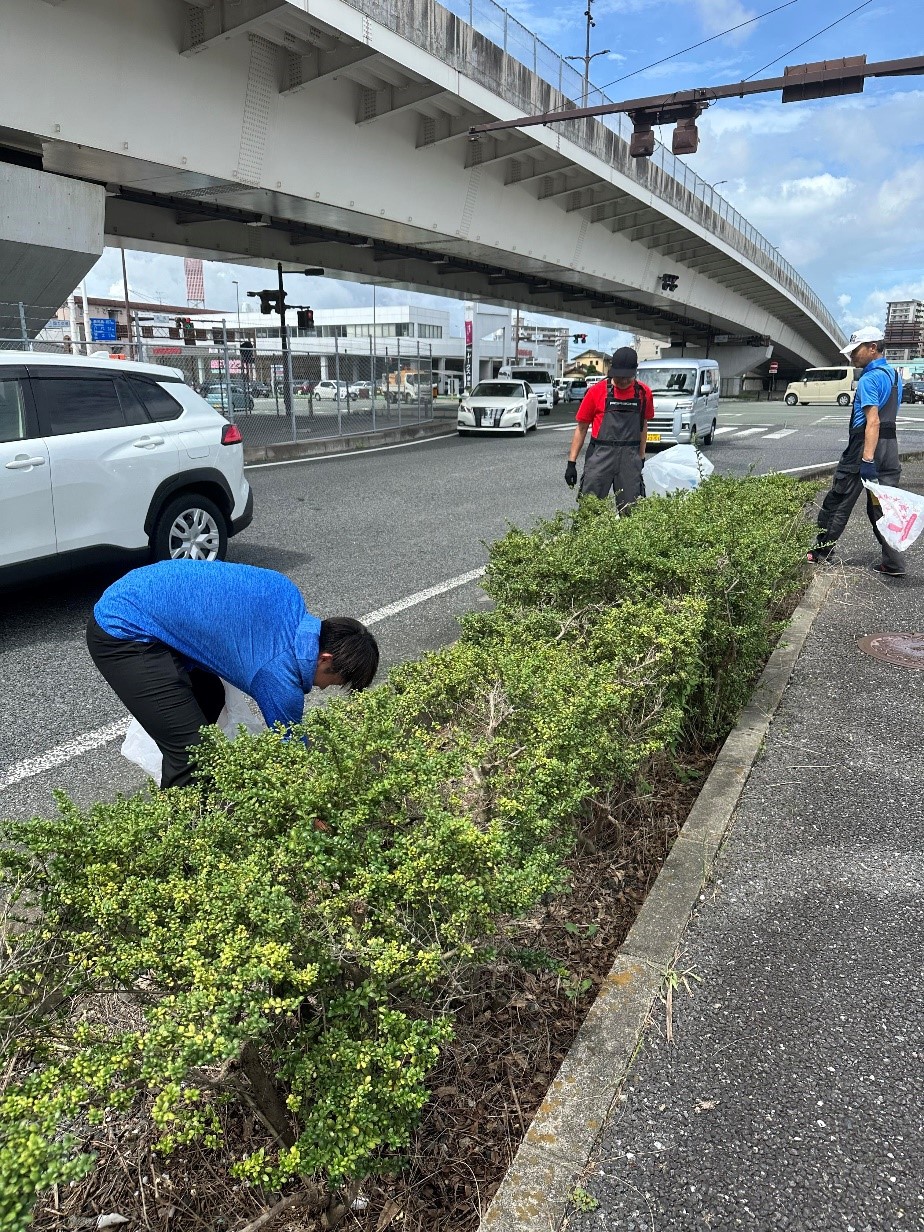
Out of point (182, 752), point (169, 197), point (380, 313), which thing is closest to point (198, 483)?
point (182, 752)

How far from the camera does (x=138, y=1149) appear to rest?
1894mm

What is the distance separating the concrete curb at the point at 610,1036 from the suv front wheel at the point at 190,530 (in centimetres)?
429

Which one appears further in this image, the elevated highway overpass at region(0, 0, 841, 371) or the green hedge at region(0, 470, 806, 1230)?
the elevated highway overpass at region(0, 0, 841, 371)

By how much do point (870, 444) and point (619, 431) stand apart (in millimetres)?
2004

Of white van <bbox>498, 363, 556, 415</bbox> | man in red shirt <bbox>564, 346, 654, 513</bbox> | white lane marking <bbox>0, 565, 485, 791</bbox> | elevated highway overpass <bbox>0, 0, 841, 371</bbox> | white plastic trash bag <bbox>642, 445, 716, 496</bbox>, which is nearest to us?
white lane marking <bbox>0, 565, 485, 791</bbox>

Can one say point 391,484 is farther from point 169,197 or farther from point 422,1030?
point 422,1030

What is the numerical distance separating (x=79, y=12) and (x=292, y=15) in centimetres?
289

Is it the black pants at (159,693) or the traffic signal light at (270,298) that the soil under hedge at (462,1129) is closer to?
the black pants at (159,693)

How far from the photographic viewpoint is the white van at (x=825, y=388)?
145ft

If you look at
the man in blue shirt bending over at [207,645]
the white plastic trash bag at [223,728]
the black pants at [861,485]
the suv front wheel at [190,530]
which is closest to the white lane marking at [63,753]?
the white plastic trash bag at [223,728]

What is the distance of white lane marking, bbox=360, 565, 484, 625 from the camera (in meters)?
6.14

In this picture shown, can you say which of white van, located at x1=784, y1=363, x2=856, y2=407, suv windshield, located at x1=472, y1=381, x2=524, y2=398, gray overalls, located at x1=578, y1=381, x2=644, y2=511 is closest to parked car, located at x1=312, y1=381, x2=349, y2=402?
suv windshield, located at x1=472, y1=381, x2=524, y2=398

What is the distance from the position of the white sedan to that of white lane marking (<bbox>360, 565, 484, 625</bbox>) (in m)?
15.4

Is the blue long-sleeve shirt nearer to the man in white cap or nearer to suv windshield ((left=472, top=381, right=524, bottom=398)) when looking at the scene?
the man in white cap
